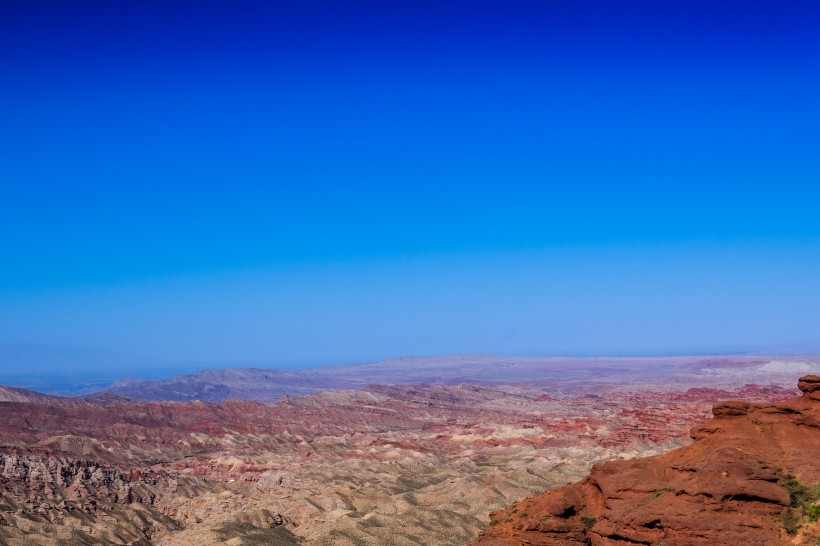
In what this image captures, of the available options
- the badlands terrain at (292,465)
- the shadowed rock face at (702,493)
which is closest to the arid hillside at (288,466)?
the badlands terrain at (292,465)

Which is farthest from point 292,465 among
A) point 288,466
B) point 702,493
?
point 702,493

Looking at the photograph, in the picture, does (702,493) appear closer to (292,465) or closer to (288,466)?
(288,466)

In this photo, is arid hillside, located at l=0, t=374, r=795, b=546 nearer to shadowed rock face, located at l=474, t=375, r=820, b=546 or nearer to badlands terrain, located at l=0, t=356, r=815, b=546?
badlands terrain, located at l=0, t=356, r=815, b=546

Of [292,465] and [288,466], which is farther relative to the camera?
[292,465]

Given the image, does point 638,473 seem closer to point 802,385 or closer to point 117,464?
point 802,385

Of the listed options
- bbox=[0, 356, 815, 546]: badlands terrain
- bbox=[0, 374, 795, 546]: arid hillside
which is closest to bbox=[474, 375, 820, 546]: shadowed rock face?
bbox=[0, 356, 815, 546]: badlands terrain

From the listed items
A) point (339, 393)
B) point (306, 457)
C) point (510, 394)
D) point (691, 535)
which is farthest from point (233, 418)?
point (691, 535)
